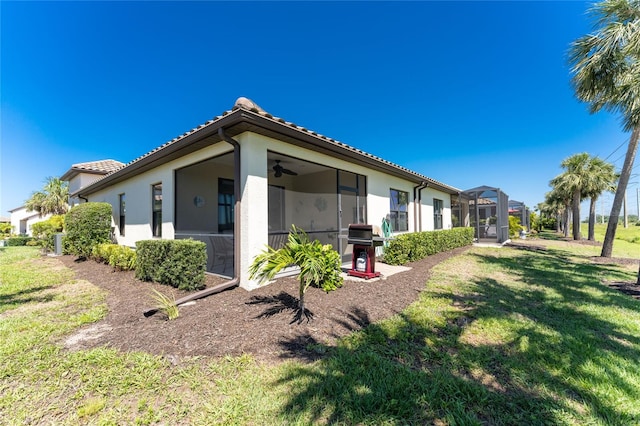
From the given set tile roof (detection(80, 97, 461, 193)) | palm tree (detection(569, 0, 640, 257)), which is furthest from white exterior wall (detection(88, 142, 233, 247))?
palm tree (detection(569, 0, 640, 257))

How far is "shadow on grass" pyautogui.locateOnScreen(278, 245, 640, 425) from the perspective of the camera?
1.84 m

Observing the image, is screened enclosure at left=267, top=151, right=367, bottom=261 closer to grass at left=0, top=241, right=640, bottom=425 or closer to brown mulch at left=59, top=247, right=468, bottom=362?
brown mulch at left=59, top=247, right=468, bottom=362

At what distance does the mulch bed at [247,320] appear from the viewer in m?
2.76

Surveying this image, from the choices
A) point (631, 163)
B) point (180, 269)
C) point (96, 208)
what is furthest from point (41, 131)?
point (631, 163)

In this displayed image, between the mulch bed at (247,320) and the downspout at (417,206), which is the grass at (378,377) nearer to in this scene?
the mulch bed at (247,320)

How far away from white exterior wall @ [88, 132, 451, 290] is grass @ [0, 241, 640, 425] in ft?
8.10

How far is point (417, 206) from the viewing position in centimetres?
1107

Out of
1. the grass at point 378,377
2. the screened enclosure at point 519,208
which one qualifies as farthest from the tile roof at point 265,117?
the screened enclosure at point 519,208

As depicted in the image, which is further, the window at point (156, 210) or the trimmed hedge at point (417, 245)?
the window at point (156, 210)

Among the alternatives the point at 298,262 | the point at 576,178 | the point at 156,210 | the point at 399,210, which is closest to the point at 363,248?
the point at 298,262

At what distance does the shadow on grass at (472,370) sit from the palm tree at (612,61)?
211 inches

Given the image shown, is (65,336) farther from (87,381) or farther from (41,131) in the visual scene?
(41,131)

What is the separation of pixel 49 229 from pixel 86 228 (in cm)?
821

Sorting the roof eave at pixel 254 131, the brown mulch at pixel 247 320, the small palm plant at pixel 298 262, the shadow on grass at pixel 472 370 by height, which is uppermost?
the roof eave at pixel 254 131
